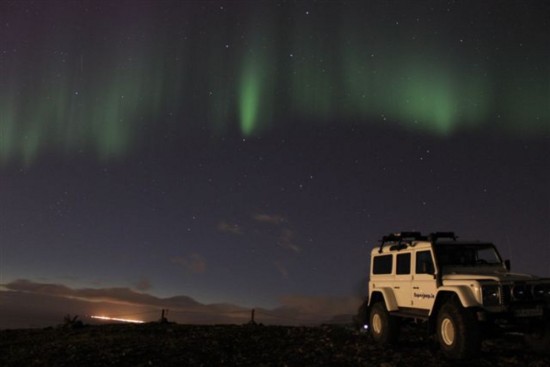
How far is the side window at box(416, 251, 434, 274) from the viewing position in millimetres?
11922

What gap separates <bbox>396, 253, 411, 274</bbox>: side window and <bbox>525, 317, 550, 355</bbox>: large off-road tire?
3248 mm

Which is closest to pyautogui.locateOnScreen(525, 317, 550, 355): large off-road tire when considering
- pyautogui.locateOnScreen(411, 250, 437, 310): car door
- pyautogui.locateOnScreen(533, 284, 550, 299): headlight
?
pyautogui.locateOnScreen(533, 284, 550, 299): headlight

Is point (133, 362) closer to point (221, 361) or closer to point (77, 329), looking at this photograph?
point (221, 361)

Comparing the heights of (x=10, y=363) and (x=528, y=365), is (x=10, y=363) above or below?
below

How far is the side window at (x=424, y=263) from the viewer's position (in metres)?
11.9

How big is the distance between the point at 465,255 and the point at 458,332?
2.79m

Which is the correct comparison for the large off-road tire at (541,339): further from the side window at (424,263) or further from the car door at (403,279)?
the car door at (403,279)

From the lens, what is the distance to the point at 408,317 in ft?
42.4

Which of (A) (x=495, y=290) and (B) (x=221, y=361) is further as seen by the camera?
(B) (x=221, y=361)

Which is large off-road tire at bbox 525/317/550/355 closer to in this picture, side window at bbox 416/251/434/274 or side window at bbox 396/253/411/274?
side window at bbox 416/251/434/274

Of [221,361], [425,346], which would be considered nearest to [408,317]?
[425,346]

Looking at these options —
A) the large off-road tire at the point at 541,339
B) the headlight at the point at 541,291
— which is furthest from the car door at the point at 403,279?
the headlight at the point at 541,291

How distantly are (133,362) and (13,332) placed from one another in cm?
1104

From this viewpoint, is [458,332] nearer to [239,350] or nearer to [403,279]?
[403,279]
